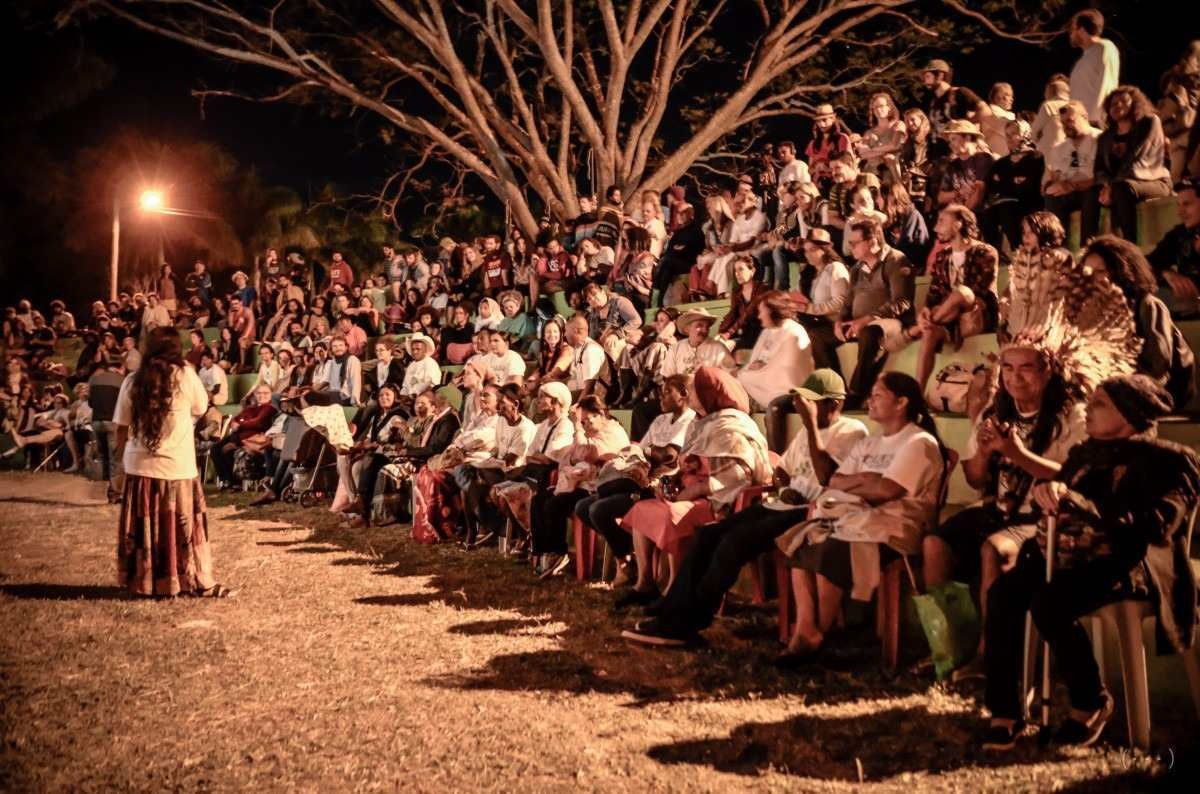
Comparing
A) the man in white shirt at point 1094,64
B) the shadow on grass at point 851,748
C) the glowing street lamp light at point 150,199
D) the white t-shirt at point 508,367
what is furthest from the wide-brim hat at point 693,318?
the glowing street lamp light at point 150,199

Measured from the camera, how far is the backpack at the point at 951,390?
19.8ft

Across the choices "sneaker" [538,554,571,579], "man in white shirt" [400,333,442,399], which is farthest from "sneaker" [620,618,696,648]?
"man in white shirt" [400,333,442,399]

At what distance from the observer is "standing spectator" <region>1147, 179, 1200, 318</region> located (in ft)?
17.3

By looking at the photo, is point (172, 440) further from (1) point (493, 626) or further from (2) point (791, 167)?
(2) point (791, 167)

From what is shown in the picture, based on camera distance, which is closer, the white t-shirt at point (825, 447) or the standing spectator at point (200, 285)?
the white t-shirt at point (825, 447)

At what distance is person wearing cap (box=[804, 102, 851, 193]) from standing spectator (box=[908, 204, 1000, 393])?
4157 millimetres

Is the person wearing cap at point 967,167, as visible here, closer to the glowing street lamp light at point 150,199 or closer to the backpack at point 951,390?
the backpack at point 951,390

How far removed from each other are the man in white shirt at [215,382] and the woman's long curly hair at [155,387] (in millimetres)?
8792

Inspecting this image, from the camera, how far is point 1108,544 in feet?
11.6

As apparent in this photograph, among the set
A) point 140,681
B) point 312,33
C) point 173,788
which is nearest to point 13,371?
point 312,33

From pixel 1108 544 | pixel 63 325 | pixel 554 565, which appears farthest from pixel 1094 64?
pixel 63 325

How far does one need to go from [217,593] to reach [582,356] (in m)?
4.18

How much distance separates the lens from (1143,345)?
447 centimetres

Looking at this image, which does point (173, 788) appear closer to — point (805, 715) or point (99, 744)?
point (99, 744)
